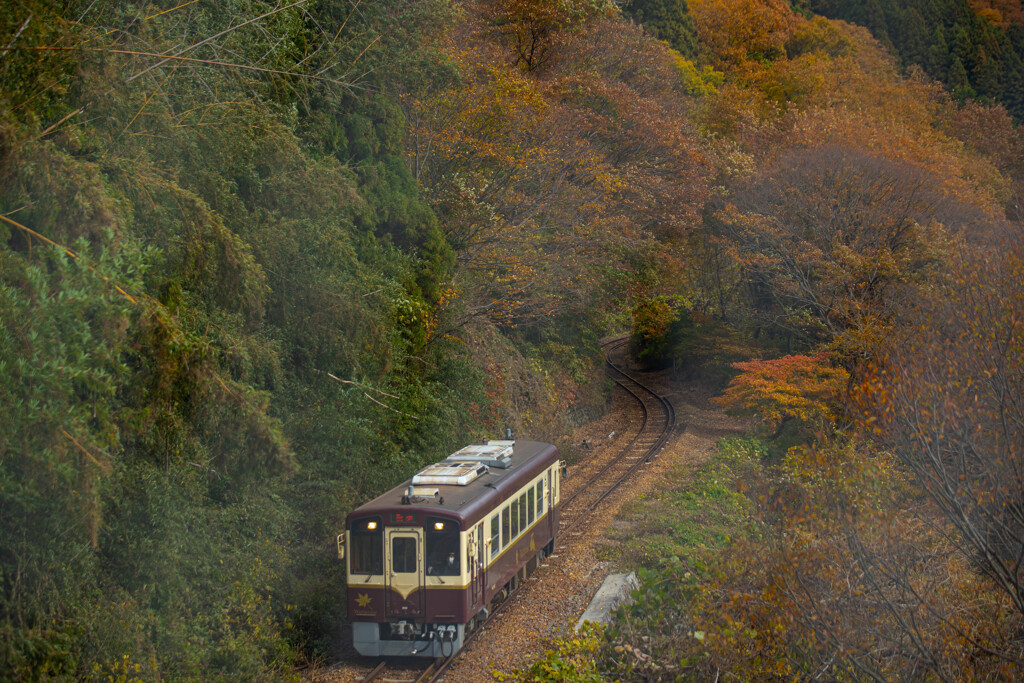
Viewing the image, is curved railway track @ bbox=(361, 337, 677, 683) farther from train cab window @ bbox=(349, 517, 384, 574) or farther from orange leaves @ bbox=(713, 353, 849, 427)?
orange leaves @ bbox=(713, 353, 849, 427)

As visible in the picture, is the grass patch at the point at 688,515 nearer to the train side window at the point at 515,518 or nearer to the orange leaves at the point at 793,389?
the orange leaves at the point at 793,389

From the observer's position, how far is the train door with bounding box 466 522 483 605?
10.3 metres

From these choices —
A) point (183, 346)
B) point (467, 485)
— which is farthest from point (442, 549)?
point (183, 346)

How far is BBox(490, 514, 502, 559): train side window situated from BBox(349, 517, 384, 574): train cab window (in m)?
1.56

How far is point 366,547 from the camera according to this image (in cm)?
1031

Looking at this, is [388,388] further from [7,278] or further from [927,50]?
[927,50]

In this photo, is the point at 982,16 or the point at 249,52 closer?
the point at 249,52

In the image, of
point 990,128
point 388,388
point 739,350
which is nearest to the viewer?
point 388,388

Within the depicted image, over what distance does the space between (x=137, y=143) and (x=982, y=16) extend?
5917 cm

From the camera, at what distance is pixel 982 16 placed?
54.8 meters

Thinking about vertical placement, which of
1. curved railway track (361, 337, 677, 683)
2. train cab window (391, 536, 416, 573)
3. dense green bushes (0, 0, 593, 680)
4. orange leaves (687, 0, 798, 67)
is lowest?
curved railway track (361, 337, 677, 683)

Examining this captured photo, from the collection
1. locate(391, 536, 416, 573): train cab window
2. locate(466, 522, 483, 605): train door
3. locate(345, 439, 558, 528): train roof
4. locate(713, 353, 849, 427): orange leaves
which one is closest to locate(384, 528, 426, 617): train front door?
locate(391, 536, 416, 573): train cab window

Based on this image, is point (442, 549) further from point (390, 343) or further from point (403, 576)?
point (390, 343)

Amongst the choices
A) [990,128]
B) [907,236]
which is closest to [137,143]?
[907,236]
